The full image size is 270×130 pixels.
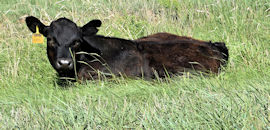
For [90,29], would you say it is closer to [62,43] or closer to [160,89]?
[62,43]

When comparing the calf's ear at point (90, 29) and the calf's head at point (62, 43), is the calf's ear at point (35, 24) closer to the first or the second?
the calf's head at point (62, 43)

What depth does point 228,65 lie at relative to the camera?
6.62 meters

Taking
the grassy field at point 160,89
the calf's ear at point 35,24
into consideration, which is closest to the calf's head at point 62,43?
the calf's ear at point 35,24

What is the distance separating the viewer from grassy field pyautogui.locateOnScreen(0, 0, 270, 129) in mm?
3551

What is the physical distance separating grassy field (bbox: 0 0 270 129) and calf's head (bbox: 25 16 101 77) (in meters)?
0.32

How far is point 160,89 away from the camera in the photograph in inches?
199

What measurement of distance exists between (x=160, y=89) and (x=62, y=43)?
1.72 meters

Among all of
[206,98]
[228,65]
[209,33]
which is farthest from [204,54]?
[206,98]

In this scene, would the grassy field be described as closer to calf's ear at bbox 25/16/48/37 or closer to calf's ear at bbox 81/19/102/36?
calf's ear at bbox 25/16/48/37

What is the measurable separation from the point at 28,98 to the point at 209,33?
4562mm

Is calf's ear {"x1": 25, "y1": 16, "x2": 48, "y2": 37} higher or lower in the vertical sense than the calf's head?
higher

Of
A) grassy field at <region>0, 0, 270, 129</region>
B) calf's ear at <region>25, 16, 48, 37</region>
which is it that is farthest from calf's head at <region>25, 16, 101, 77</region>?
grassy field at <region>0, 0, 270, 129</region>

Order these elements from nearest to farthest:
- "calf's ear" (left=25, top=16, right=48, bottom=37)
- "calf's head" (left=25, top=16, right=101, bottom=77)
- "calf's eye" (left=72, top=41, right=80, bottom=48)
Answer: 1. "calf's head" (left=25, top=16, right=101, bottom=77)
2. "calf's eye" (left=72, top=41, right=80, bottom=48)
3. "calf's ear" (left=25, top=16, right=48, bottom=37)

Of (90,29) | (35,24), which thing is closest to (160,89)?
(90,29)
